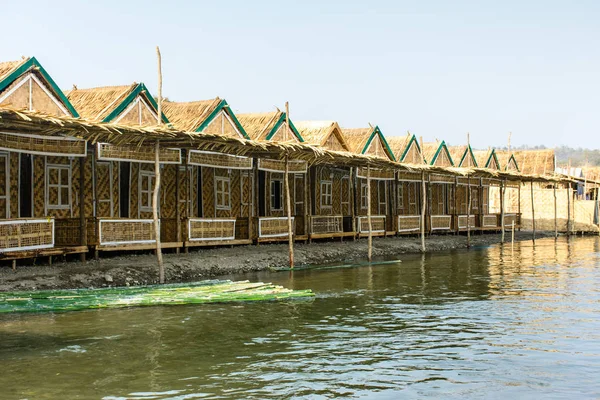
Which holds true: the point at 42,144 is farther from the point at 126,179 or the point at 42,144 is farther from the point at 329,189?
the point at 329,189

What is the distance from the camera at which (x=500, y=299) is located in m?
18.7

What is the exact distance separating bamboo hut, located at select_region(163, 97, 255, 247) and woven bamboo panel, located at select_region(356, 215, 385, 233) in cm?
666

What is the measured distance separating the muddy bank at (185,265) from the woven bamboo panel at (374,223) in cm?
105

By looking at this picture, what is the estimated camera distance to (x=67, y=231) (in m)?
20.9

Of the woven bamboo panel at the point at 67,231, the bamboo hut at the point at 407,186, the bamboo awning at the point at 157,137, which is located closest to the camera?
the bamboo awning at the point at 157,137

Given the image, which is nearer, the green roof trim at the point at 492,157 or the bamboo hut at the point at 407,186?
the bamboo hut at the point at 407,186

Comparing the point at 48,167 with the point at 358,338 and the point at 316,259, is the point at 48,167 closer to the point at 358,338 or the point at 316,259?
the point at 316,259

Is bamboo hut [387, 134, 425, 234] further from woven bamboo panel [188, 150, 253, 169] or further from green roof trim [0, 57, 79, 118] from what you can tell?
green roof trim [0, 57, 79, 118]

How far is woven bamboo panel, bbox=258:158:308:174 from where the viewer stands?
29031 mm

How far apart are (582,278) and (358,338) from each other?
12860mm

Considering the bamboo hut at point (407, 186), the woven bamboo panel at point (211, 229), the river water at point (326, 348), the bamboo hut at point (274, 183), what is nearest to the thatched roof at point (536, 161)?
the bamboo hut at point (407, 186)

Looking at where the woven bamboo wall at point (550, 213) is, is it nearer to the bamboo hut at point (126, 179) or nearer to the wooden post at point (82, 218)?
the bamboo hut at point (126, 179)

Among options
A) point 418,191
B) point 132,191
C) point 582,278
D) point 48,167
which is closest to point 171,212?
point 132,191

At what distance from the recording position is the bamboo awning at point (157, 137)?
16.7 metres
